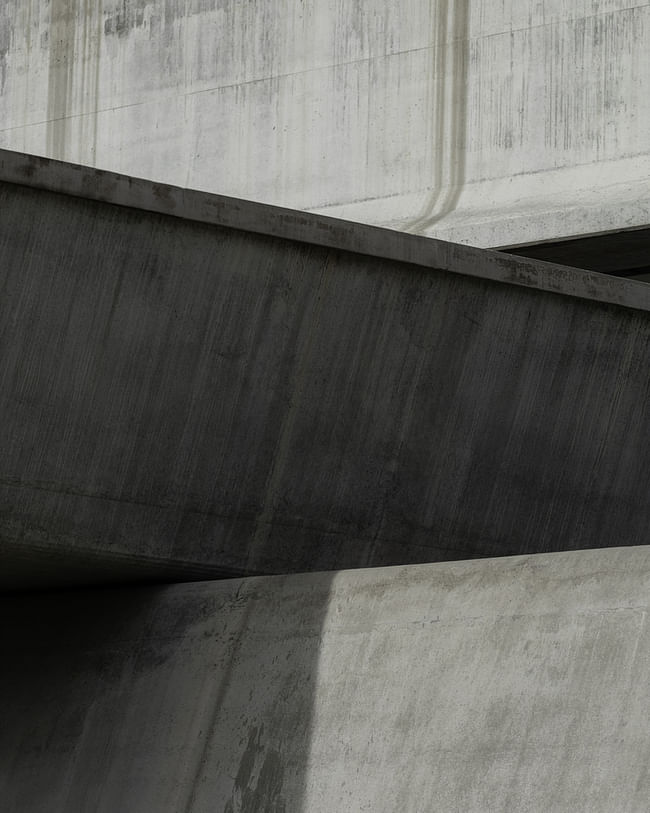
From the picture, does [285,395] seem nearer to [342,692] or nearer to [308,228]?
[308,228]

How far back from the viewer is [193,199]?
651 cm

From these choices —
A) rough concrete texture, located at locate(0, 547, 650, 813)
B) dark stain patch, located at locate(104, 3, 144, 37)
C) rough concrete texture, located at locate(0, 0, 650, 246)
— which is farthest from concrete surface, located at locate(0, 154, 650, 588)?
dark stain patch, located at locate(104, 3, 144, 37)

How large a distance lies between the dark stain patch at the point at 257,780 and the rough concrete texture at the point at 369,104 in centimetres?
688

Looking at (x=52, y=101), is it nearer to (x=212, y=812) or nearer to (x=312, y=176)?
(x=312, y=176)

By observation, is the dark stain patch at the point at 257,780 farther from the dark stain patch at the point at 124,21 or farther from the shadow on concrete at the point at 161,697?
the dark stain patch at the point at 124,21

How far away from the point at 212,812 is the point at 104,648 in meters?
1.14

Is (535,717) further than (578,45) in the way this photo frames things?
No

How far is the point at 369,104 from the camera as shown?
1329cm

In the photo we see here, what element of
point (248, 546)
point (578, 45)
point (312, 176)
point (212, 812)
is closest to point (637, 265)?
point (578, 45)

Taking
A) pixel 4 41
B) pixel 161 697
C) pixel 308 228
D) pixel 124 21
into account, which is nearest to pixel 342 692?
pixel 161 697

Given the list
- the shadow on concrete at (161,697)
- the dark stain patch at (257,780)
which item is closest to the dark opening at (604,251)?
the shadow on concrete at (161,697)

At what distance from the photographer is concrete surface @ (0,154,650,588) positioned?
6.36m

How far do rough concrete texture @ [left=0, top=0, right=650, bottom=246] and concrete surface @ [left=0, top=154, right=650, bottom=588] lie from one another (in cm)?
464

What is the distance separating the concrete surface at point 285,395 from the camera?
6.36m
